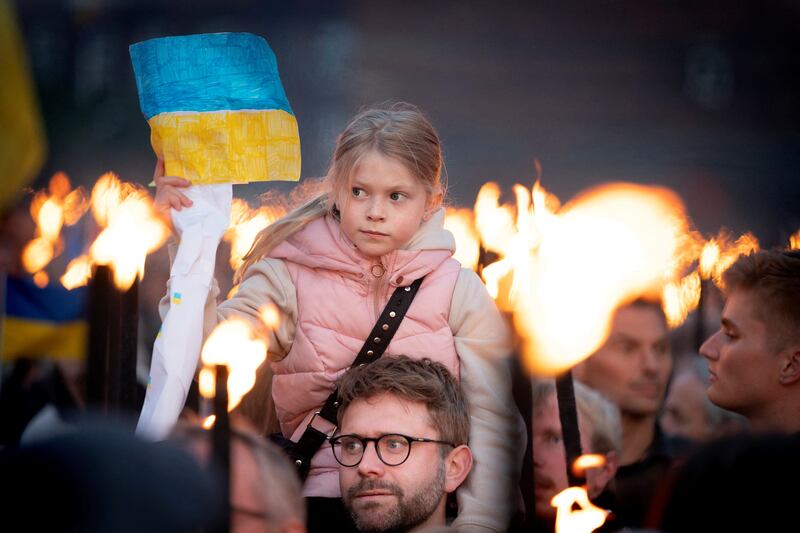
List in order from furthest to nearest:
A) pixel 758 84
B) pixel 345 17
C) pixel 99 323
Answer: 1. pixel 758 84
2. pixel 345 17
3. pixel 99 323

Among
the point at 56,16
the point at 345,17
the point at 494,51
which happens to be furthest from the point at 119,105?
the point at 494,51

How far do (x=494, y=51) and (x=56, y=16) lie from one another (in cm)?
235

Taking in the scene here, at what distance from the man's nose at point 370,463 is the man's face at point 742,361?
3.28ft

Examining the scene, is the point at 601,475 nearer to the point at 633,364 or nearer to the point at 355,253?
the point at 633,364

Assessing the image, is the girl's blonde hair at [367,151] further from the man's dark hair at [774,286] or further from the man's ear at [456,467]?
the man's dark hair at [774,286]

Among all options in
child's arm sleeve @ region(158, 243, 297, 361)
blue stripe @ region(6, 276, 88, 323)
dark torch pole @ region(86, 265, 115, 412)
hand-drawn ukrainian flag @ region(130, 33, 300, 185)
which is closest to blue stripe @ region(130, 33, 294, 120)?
hand-drawn ukrainian flag @ region(130, 33, 300, 185)

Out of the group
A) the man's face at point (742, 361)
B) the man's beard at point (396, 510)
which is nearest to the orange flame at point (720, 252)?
the man's face at point (742, 361)

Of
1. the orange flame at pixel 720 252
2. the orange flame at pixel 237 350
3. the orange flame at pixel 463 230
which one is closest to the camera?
the orange flame at pixel 237 350

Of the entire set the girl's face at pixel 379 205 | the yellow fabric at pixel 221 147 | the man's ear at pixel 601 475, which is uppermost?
the yellow fabric at pixel 221 147

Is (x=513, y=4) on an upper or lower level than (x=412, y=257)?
upper

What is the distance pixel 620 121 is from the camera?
707cm

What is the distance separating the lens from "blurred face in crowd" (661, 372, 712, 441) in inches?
166

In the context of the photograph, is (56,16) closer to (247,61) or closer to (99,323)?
(247,61)

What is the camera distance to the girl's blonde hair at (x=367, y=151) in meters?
3.26
